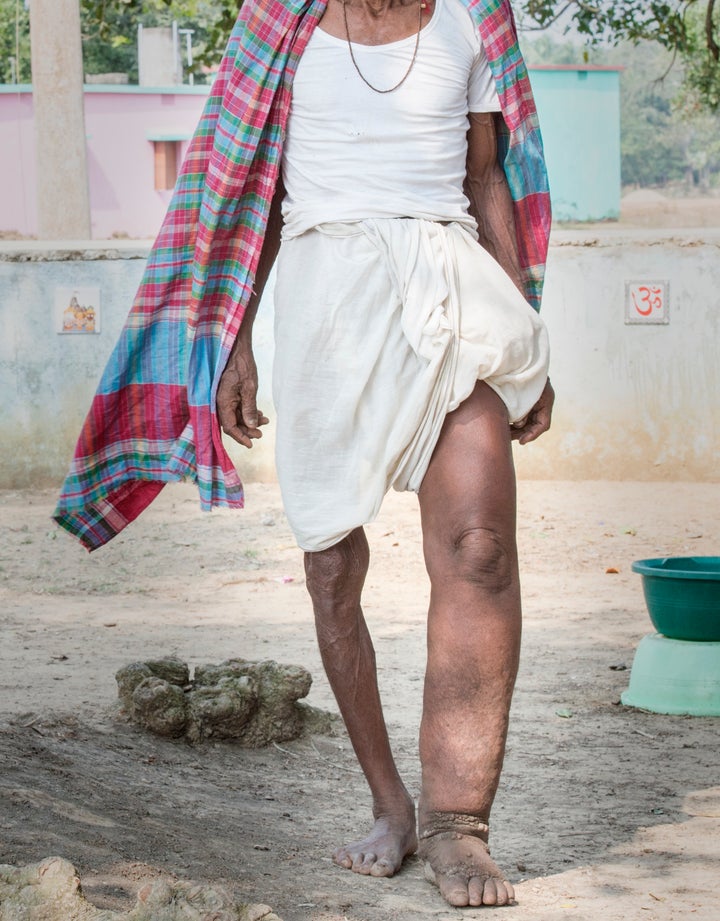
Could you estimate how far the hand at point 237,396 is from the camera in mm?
3115

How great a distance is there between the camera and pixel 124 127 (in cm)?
3192

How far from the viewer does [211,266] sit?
3.13 m

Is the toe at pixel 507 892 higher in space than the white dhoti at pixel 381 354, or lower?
lower

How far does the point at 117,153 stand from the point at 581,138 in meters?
11.0

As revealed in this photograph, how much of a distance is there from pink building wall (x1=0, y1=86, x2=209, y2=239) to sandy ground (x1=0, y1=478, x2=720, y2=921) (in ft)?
80.2

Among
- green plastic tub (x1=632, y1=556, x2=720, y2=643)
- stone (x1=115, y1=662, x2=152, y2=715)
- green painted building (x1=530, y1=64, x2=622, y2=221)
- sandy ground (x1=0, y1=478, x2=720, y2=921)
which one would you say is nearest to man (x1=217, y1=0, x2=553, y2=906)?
sandy ground (x1=0, y1=478, x2=720, y2=921)

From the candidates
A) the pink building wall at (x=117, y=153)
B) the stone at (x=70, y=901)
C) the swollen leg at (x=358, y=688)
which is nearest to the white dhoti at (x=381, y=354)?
the swollen leg at (x=358, y=688)

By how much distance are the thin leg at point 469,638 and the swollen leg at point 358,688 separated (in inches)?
9.2

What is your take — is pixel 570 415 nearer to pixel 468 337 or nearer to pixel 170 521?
pixel 170 521

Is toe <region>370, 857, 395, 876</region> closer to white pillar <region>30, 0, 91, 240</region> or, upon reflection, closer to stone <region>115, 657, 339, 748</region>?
stone <region>115, 657, 339, 748</region>

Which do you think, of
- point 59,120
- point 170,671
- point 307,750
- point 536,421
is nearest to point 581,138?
point 59,120

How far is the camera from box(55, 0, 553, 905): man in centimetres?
276

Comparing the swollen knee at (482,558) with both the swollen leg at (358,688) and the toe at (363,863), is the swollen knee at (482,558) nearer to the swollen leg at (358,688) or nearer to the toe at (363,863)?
the swollen leg at (358,688)

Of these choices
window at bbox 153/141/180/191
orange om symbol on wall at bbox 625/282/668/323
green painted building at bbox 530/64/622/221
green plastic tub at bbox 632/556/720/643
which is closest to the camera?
green plastic tub at bbox 632/556/720/643
